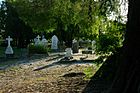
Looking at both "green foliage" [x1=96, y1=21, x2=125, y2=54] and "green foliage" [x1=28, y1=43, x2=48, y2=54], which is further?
"green foliage" [x1=28, y1=43, x2=48, y2=54]

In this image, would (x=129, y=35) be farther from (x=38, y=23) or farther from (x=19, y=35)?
(x=19, y=35)

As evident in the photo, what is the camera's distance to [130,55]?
339 inches

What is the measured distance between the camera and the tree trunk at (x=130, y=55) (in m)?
8.18

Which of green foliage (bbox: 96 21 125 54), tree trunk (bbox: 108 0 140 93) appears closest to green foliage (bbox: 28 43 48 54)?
green foliage (bbox: 96 21 125 54)

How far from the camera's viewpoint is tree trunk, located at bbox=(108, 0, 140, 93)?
→ 818cm

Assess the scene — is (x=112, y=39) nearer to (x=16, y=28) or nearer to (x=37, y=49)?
(x=37, y=49)

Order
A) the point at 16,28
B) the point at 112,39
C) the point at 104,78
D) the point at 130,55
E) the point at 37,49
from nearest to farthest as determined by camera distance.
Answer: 1. the point at 130,55
2. the point at 104,78
3. the point at 112,39
4. the point at 37,49
5. the point at 16,28

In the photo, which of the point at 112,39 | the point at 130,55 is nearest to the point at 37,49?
the point at 112,39

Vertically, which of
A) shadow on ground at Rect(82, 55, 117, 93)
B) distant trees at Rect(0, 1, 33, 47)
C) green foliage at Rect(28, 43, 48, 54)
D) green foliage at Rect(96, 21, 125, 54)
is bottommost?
shadow on ground at Rect(82, 55, 117, 93)

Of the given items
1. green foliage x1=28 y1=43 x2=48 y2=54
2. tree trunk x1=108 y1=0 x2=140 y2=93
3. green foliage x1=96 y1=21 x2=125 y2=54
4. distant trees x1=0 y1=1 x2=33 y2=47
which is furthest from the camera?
distant trees x1=0 y1=1 x2=33 y2=47

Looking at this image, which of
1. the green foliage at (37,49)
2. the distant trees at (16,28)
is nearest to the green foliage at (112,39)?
the green foliage at (37,49)

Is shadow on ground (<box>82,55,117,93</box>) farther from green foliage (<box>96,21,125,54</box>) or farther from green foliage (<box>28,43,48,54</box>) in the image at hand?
green foliage (<box>28,43,48,54</box>)

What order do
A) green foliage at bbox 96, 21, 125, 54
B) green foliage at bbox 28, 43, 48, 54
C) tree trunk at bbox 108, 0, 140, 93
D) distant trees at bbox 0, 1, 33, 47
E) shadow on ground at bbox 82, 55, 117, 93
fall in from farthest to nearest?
distant trees at bbox 0, 1, 33, 47
green foliage at bbox 28, 43, 48, 54
green foliage at bbox 96, 21, 125, 54
shadow on ground at bbox 82, 55, 117, 93
tree trunk at bbox 108, 0, 140, 93

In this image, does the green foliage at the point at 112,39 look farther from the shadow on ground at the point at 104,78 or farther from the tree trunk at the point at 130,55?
the tree trunk at the point at 130,55
